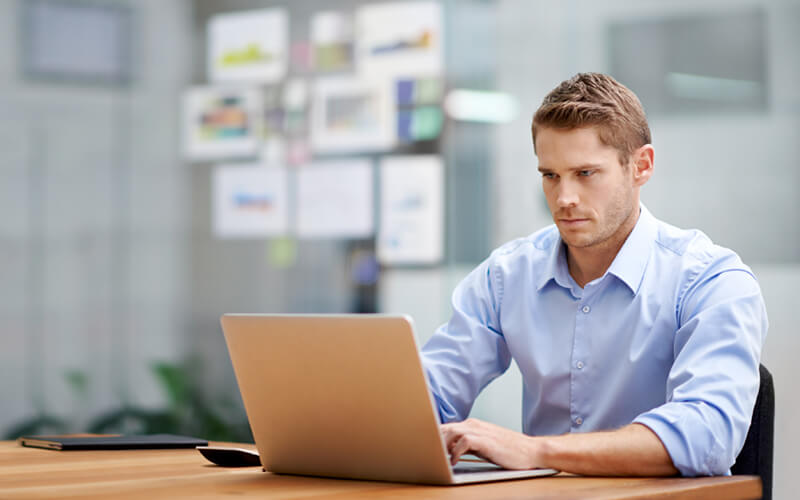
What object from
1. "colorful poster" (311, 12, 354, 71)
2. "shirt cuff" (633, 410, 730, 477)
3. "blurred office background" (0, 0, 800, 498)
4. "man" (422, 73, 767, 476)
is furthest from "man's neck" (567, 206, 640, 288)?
"colorful poster" (311, 12, 354, 71)

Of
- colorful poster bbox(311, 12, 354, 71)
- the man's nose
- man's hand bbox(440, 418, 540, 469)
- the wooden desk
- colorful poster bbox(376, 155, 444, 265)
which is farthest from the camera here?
colorful poster bbox(311, 12, 354, 71)

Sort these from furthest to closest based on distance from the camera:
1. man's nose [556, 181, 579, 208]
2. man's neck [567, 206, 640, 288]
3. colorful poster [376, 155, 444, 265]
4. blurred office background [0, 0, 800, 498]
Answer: colorful poster [376, 155, 444, 265], blurred office background [0, 0, 800, 498], man's neck [567, 206, 640, 288], man's nose [556, 181, 579, 208]

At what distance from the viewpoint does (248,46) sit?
5211 millimetres

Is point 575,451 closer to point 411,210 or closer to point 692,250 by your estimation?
point 692,250

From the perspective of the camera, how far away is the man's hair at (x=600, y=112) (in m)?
1.88

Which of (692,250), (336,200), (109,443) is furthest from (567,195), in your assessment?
(336,200)

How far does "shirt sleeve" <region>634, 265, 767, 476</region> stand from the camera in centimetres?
160

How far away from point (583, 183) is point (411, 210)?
2792 mm

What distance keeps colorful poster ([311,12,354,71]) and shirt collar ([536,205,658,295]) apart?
2.99m

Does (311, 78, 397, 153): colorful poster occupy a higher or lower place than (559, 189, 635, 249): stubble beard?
higher

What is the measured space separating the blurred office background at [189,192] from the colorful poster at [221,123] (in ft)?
0.07

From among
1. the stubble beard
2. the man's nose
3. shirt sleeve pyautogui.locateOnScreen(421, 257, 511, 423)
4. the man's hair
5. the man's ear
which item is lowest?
shirt sleeve pyautogui.locateOnScreen(421, 257, 511, 423)

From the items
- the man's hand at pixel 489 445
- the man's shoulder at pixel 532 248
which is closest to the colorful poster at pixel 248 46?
the man's shoulder at pixel 532 248

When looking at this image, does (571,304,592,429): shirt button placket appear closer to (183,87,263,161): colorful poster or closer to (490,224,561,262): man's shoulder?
(490,224,561,262): man's shoulder
